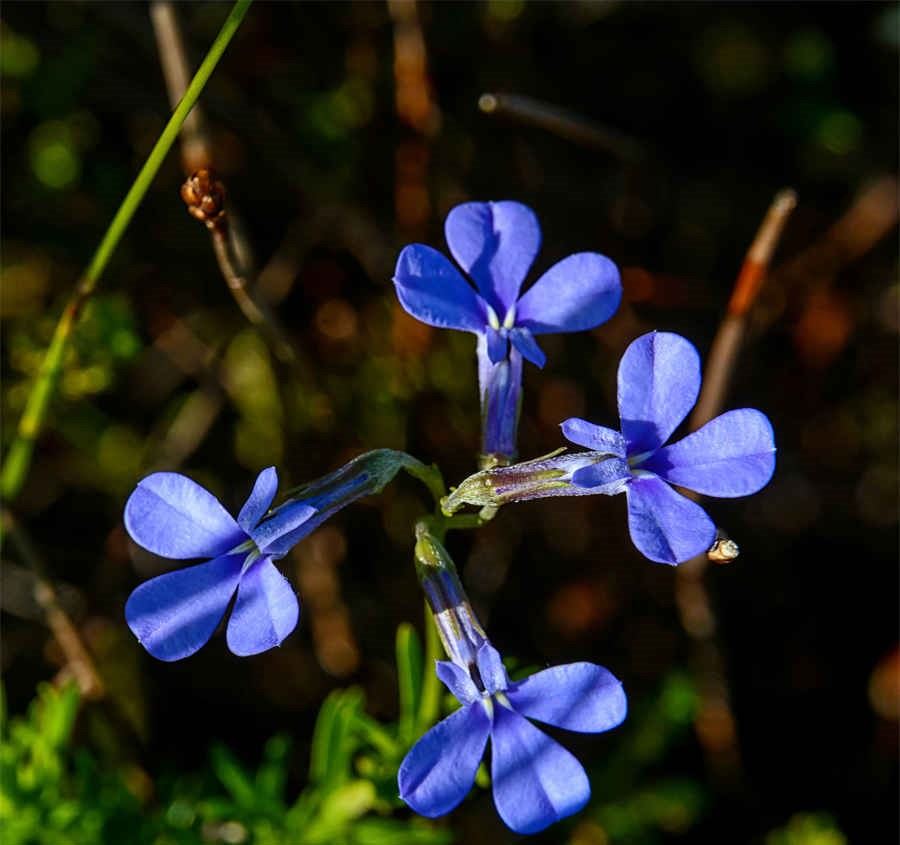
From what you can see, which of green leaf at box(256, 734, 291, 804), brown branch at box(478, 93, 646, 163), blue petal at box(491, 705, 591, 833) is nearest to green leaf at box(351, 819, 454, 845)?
green leaf at box(256, 734, 291, 804)

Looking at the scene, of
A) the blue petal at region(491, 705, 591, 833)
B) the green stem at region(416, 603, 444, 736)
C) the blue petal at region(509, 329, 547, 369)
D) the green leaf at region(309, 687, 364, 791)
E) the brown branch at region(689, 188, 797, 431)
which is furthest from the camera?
the brown branch at region(689, 188, 797, 431)

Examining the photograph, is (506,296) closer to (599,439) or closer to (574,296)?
(574,296)

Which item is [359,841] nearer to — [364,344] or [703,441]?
[703,441]

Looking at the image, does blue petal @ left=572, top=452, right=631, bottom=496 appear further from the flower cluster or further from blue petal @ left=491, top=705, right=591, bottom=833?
blue petal @ left=491, top=705, right=591, bottom=833

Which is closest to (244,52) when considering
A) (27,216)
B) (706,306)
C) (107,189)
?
(107,189)

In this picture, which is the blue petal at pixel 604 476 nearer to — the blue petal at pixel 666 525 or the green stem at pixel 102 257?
the blue petal at pixel 666 525
